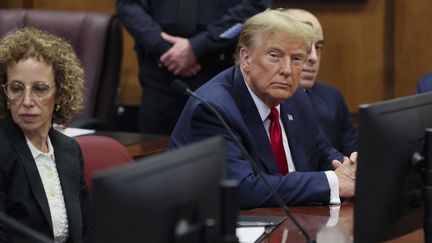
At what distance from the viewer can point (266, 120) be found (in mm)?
3545

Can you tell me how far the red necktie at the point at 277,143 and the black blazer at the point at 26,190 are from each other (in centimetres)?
75

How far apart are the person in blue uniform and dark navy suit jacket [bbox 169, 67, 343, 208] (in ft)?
3.92

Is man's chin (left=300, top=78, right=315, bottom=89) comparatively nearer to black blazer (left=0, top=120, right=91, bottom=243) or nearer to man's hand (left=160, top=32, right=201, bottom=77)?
man's hand (left=160, top=32, right=201, bottom=77)

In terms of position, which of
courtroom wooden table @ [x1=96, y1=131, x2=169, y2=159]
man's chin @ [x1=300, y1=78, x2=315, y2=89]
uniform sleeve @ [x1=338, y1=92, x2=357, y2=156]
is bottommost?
courtroom wooden table @ [x1=96, y1=131, x2=169, y2=159]

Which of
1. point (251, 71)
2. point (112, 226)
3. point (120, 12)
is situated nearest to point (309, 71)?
point (251, 71)

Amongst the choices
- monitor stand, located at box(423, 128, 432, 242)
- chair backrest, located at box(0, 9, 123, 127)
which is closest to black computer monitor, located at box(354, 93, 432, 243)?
monitor stand, located at box(423, 128, 432, 242)

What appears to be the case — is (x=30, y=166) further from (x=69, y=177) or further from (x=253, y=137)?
(x=253, y=137)

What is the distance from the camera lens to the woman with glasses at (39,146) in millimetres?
2936

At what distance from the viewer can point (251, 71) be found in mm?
3508

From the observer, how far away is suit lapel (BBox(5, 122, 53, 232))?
2953 mm

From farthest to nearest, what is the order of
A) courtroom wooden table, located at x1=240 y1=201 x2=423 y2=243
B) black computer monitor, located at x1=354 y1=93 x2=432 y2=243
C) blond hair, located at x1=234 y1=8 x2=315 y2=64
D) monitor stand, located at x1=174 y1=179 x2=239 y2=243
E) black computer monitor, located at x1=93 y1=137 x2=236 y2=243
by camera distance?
blond hair, located at x1=234 y1=8 x2=315 y2=64
courtroom wooden table, located at x1=240 y1=201 x2=423 y2=243
black computer monitor, located at x1=354 y1=93 x2=432 y2=243
monitor stand, located at x1=174 y1=179 x2=239 y2=243
black computer monitor, located at x1=93 y1=137 x2=236 y2=243

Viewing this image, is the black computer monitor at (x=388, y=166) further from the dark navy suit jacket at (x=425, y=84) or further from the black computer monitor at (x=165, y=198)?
the dark navy suit jacket at (x=425, y=84)

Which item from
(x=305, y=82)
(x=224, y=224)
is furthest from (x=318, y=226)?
(x=305, y=82)

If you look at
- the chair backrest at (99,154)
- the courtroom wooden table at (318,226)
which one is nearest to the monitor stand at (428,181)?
the courtroom wooden table at (318,226)
